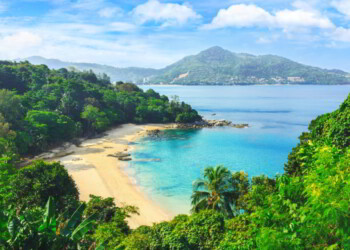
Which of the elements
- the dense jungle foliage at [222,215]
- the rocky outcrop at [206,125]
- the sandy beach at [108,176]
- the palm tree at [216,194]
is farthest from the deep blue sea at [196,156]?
the dense jungle foliage at [222,215]

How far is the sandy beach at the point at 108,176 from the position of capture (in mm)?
27172

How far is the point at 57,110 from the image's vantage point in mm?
61469

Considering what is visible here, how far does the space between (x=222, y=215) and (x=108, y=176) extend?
76.3ft

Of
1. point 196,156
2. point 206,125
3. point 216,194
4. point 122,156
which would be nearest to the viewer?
point 216,194

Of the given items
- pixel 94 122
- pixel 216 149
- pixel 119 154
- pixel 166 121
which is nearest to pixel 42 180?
pixel 119 154

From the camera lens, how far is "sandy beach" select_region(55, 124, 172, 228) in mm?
27172

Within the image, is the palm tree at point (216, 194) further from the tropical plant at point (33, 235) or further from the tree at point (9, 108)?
the tree at point (9, 108)

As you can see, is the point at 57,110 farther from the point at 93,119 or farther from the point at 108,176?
the point at 108,176

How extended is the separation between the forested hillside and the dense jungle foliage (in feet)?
46.9

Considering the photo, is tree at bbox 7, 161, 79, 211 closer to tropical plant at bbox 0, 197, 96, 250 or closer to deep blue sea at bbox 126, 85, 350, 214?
tropical plant at bbox 0, 197, 96, 250

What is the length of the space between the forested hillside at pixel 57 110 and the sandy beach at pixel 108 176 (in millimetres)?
5122

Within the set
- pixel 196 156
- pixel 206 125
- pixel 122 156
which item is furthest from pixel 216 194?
pixel 206 125

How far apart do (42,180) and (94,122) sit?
144ft

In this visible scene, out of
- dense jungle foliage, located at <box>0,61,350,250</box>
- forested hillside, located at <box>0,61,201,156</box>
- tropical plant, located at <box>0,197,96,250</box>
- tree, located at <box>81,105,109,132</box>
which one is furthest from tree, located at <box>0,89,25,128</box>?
tropical plant, located at <box>0,197,96,250</box>
